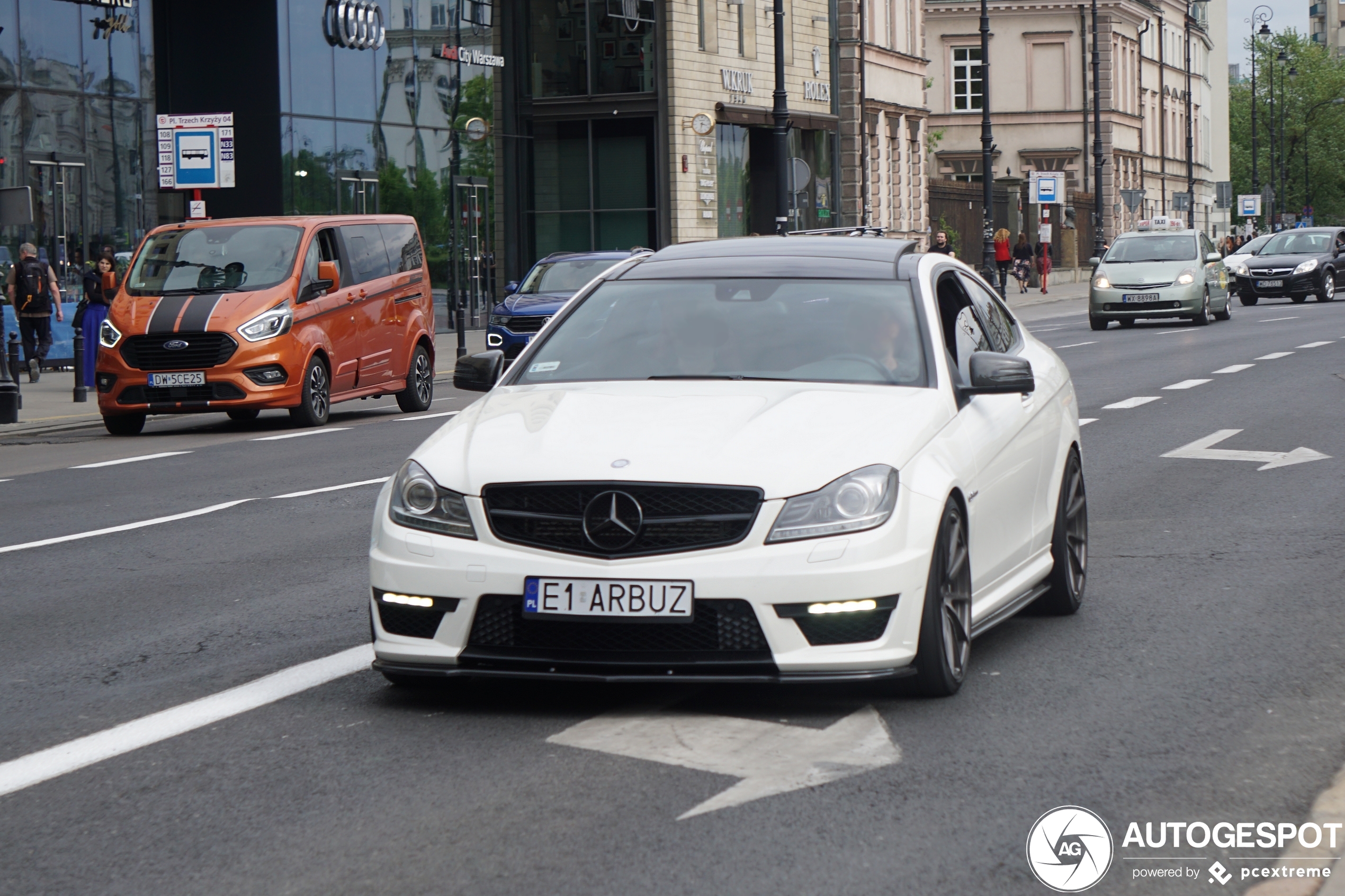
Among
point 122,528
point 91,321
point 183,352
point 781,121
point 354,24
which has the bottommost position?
point 122,528

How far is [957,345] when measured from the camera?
7.41 meters

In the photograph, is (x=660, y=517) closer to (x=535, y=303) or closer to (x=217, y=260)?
(x=217, y=260)

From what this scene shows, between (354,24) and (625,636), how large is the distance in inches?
1313

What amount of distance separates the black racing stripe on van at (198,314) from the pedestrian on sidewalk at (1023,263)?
144ft

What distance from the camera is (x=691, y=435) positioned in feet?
20.4

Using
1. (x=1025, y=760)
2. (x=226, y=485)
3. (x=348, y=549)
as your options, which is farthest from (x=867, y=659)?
(x=226, y=485)

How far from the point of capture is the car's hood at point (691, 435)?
6.01 meters

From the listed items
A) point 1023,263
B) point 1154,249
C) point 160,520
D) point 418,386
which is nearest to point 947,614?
point 160,520

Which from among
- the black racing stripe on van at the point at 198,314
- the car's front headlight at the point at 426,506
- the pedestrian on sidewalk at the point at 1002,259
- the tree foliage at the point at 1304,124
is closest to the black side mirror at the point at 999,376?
the car's front headlight at the point at 426,506

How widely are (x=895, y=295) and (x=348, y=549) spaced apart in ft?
13.3

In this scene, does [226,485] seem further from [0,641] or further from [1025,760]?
[1025,760]

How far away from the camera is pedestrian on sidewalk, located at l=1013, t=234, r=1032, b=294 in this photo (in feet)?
201

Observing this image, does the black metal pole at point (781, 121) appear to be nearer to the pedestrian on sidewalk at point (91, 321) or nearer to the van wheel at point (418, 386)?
the pedestrian on sidewalk at point (91, 321)

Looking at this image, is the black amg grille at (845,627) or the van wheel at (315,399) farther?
the van wheel at (315,399)
